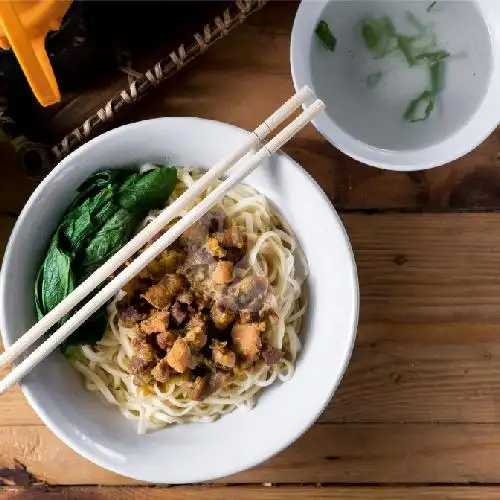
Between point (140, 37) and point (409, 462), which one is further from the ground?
point (140, 37)

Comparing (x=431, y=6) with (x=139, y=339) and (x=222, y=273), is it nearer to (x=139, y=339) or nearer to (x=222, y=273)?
(x=222, y=273)

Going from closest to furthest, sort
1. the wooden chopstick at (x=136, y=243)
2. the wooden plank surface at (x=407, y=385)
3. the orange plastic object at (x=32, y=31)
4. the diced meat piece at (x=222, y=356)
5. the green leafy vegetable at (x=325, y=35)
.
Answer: the orange plastic object at (x=32, y=31)
the wooden chopstick at (x=136, y=243)
the diced meat piece at (x=222, y=356)
the green leafy vegetable at (x=325, y=35)
the wooden plank surface at (x=407, y=385)

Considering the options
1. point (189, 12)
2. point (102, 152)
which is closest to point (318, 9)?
point (189, 12)

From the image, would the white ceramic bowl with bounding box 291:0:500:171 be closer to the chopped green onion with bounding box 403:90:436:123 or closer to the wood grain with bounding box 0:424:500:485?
the chopped green onion with bounding box 403:90:436:123

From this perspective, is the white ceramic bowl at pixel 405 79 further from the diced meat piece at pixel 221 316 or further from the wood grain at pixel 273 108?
the diced meat piece at pixel 221 316

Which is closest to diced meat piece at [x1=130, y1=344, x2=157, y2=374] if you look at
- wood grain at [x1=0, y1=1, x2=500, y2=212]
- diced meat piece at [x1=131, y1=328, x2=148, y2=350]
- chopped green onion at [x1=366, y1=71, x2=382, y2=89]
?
diced meat piece at [x1=131, y1=328, x2=148, y2=350]

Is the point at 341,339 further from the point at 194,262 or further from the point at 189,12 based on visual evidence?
the point at 189,12

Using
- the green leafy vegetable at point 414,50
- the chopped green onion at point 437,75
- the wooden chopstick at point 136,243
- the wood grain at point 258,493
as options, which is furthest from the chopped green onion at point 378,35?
the wood grain at point 258,493

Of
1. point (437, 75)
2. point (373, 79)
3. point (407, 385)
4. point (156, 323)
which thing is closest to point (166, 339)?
point (156, 323)
